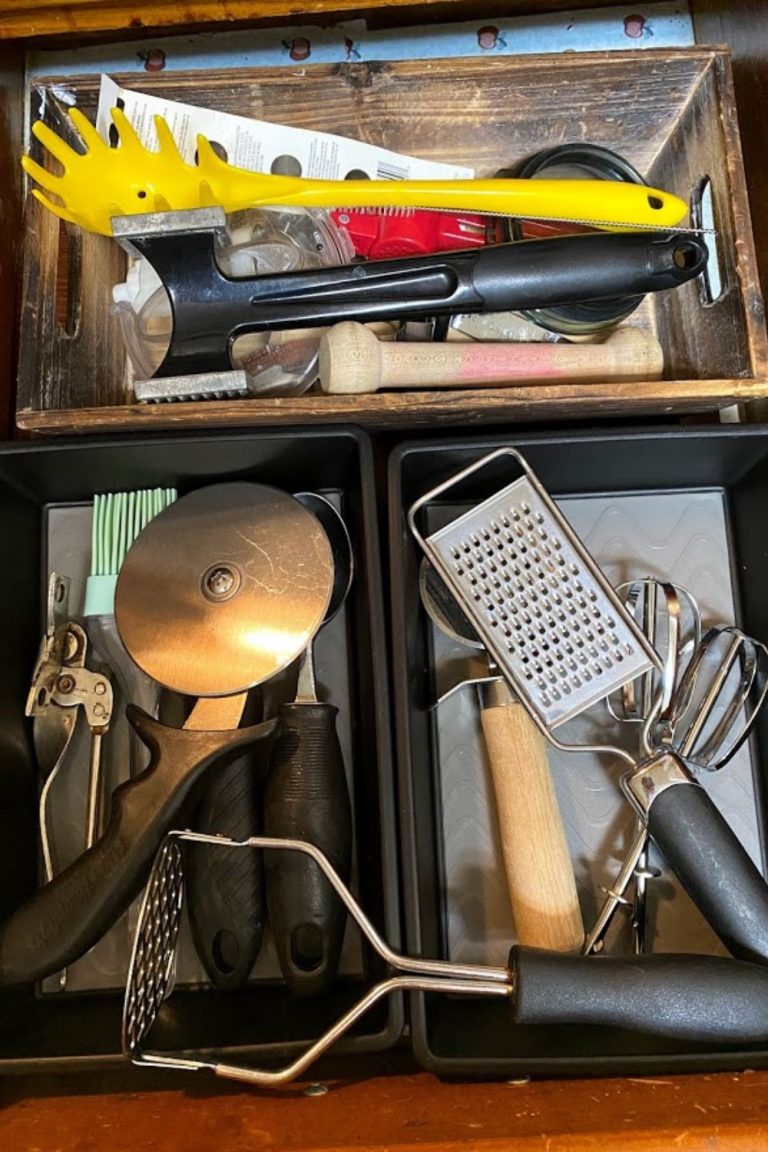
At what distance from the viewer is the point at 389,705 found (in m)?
0.66

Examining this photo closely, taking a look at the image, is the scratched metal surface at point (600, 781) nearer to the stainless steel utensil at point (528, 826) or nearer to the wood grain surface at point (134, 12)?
the stainless steel utensil at point (528, 826)

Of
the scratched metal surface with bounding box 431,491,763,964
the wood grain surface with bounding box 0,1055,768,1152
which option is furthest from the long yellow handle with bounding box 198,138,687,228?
the wood grain surface with bounding box 0,1055,768,1152

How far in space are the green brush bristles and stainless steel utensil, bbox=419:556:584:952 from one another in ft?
0.77

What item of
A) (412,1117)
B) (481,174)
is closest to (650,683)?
(412,1117)

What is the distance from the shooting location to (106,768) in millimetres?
748

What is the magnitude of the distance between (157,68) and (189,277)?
0.95ft

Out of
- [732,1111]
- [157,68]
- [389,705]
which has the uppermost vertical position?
[157,68]

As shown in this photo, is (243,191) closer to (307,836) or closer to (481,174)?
(481,174)

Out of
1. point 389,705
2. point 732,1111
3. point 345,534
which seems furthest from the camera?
point 345,534

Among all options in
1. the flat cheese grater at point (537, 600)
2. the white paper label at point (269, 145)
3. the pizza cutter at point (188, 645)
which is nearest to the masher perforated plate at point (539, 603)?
the flat cheese grater at point (537, 600)

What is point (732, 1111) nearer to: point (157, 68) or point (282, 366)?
point (282, 366)

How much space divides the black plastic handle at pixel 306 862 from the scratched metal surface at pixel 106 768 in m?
0.08

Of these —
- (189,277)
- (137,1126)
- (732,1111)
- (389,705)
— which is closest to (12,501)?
(189,277)

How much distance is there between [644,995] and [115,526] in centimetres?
49
